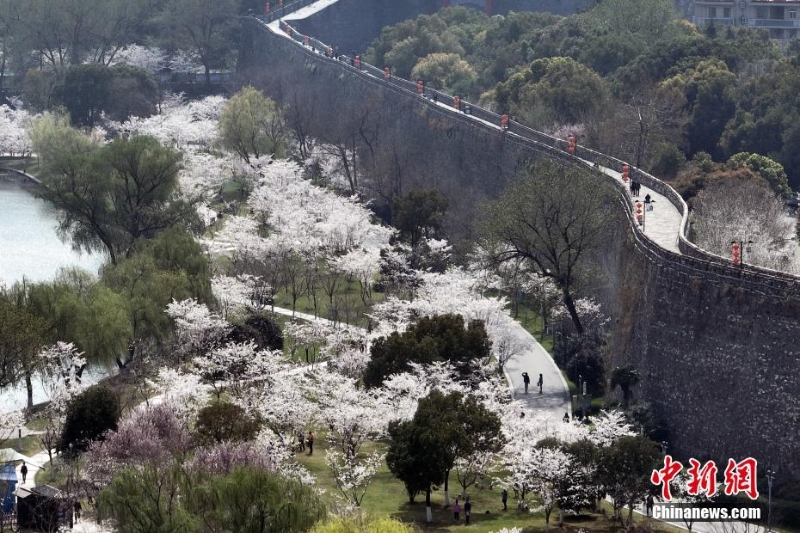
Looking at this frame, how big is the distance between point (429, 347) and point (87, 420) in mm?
10679

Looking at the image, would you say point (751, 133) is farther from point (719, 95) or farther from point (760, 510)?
point (760, 510)

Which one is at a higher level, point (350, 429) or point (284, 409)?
point (284, 409)

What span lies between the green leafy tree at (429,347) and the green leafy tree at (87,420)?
27.0ft

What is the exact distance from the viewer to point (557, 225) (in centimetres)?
6328

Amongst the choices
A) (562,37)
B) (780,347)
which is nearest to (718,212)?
(780,347)

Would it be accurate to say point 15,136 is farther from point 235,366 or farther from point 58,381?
point 58,381

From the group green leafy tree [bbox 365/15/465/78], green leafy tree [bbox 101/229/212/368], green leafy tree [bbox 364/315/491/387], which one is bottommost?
green leafy tree [bbox 364/315/491/387]

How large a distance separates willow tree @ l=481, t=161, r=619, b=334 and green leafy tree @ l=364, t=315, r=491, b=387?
5782 mm

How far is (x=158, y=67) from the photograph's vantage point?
422 ft

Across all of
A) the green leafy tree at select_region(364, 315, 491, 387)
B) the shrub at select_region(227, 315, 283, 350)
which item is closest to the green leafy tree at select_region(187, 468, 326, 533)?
the green leafy tree at select_region(364, 315, 491, 387)

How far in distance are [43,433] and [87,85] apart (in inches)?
2402

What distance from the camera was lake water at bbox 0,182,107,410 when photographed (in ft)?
258

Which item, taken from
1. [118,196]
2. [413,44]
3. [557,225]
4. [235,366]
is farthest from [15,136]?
[235,366]

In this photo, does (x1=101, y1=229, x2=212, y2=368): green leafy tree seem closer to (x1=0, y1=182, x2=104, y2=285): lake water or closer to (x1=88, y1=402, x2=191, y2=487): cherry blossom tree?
(x1=0, y1=182, x2=104, y2=285): lake water
